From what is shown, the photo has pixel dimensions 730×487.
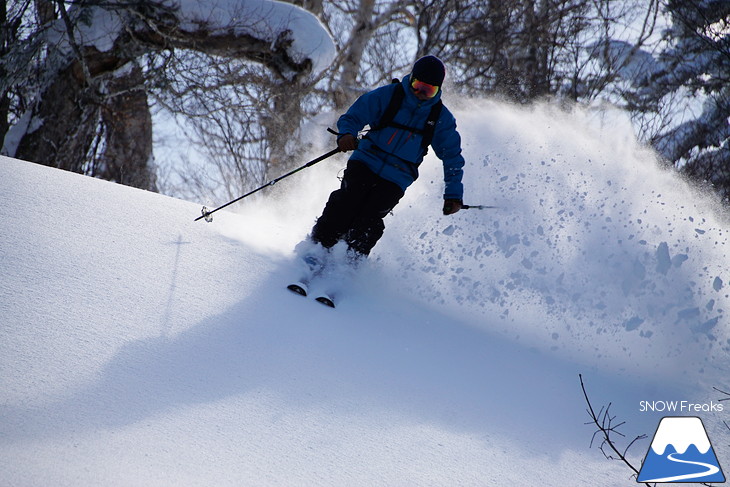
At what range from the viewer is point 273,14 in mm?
9359

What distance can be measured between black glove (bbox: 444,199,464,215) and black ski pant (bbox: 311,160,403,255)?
340mm

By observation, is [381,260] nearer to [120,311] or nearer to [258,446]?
[120,311]

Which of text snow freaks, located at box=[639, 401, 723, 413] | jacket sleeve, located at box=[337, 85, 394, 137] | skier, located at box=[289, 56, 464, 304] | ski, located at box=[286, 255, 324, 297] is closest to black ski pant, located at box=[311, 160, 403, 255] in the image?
skier, located at box=[289, 56, 464, 304]

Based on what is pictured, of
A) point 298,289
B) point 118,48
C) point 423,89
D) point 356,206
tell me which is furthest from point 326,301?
point 118,48

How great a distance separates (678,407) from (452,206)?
185cm

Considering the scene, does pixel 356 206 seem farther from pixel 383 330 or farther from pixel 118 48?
pixel 118 48

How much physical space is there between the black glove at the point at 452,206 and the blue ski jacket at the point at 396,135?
40mm

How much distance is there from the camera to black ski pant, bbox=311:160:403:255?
13.2ft

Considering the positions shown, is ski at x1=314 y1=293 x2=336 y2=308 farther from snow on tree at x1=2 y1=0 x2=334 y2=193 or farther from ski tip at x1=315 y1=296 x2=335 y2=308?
snow on tree at x1=2 y1=0 x2=334 y2=193

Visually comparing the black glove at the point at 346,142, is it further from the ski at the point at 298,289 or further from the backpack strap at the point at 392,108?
the ski at the point at 298,289

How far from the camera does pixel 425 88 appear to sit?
12.4 feet

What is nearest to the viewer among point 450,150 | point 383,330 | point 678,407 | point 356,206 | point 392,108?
point 678,407

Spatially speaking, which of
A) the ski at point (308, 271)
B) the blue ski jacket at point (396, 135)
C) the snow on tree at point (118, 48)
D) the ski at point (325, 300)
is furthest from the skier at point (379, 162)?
the snow on tree at point (118, 48)

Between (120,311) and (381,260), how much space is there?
2.21 metres
